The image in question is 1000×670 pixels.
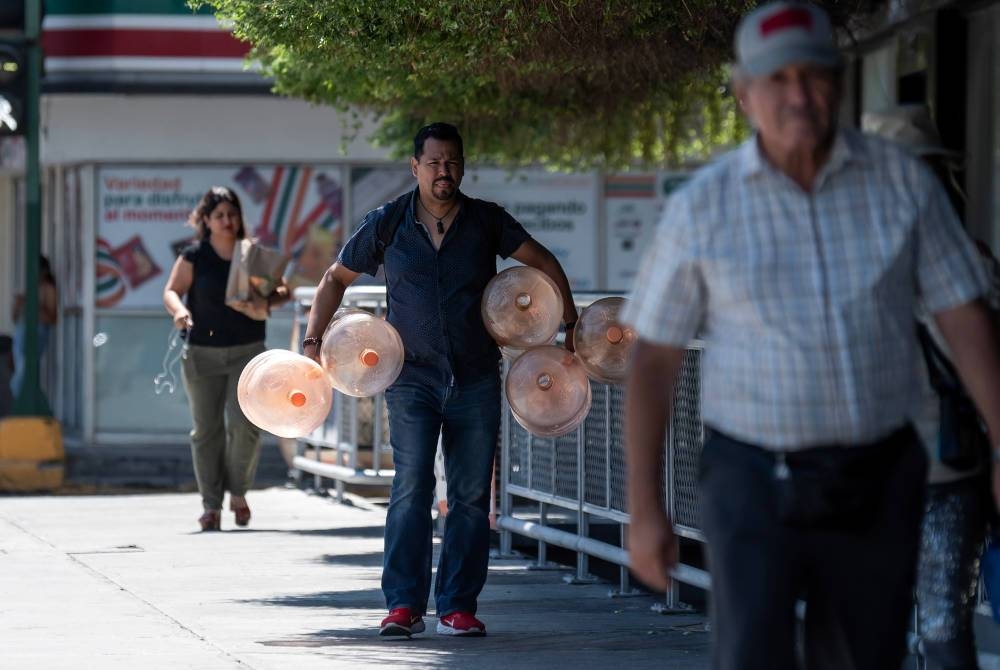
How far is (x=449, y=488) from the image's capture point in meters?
7.96

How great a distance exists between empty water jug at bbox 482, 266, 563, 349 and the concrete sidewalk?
120cm

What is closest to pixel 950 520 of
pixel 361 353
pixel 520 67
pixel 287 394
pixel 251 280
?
pixel 361 353

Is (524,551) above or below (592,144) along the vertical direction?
below

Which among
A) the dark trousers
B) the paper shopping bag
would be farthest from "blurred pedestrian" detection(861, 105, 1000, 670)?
the paper shopping bag

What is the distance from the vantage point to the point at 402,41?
9617 millimetres

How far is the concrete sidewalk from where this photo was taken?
24.5 ft

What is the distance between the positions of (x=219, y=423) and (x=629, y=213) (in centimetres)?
835

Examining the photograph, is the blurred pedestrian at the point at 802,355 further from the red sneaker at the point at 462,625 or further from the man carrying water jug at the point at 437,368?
the red sneaker at the point at 462,625

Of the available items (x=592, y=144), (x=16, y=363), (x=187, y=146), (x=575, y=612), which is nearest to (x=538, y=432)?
(x=575, y=612)

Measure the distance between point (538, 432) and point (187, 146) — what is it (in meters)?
10.7

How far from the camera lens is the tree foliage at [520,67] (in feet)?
30.7

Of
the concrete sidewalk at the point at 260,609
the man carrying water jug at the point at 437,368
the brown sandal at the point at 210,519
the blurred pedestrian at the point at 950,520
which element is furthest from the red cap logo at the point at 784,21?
the brown sandal at the point at 210,519

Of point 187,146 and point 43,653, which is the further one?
point 187,146

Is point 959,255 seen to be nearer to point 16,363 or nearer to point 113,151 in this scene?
point 113,151
